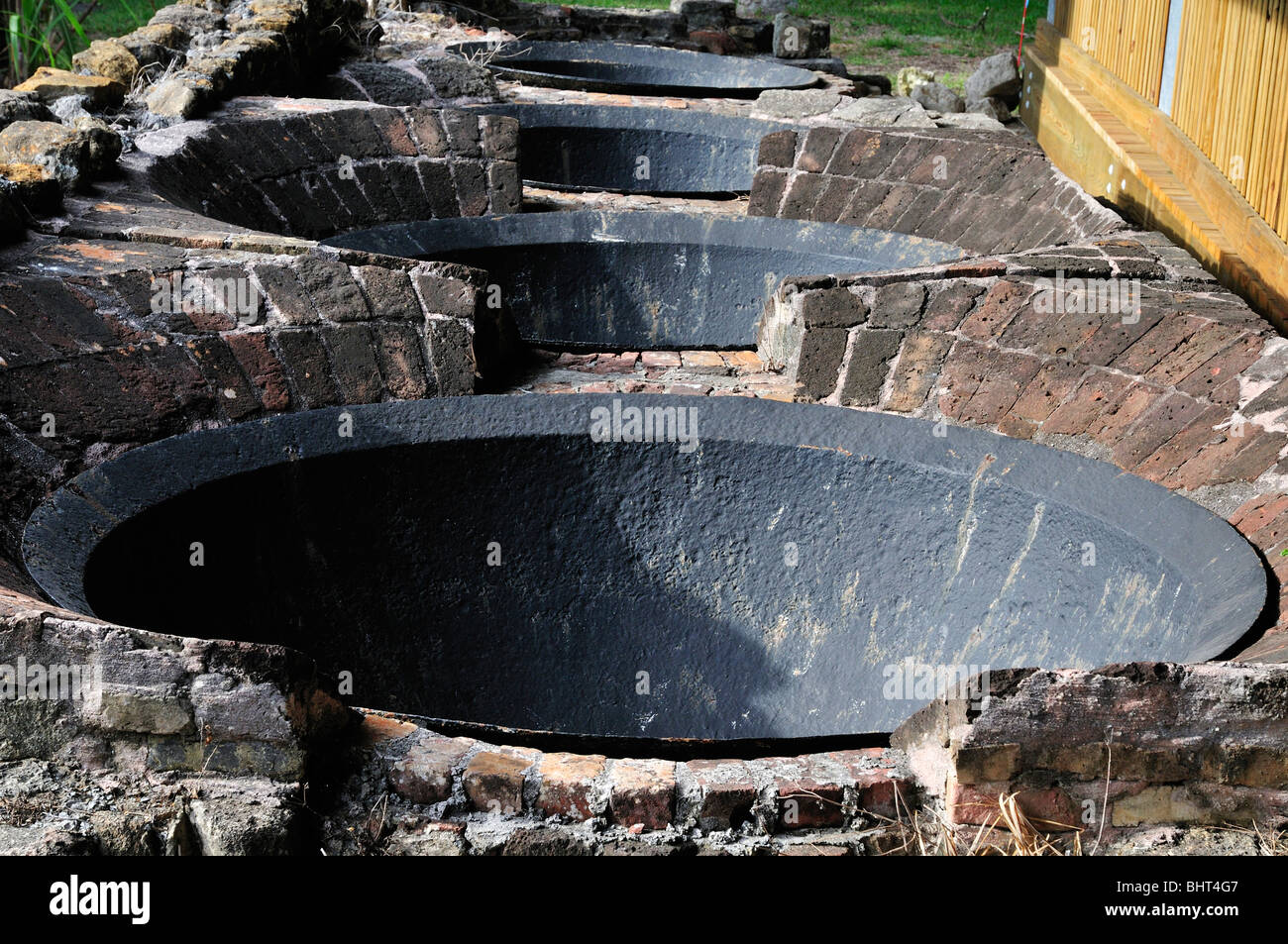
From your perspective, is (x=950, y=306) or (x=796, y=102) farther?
(x=796, y=102)

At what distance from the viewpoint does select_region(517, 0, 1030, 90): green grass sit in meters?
13.7

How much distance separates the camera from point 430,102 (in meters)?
7.80

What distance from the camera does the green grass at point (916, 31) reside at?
13742 mm

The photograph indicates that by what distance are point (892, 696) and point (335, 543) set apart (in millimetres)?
1269

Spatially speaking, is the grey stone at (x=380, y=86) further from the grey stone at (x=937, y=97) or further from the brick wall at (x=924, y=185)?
the grey stone at (x=937, y=97)

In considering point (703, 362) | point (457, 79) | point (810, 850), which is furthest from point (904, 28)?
point (810, 850)

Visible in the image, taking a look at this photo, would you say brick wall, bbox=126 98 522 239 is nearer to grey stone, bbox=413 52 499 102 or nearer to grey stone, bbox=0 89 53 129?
grey stone, bbox=0 89 53 129

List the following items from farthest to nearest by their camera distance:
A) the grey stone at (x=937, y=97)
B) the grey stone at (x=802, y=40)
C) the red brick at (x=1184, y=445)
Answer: the grey stone at (x=937, y=97) < the grey stone at (x=802, y=40) < the red brick at (x=1184, y=445)

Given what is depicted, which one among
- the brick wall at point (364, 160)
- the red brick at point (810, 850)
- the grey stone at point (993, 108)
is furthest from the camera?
the grey stone at point (993, 108)

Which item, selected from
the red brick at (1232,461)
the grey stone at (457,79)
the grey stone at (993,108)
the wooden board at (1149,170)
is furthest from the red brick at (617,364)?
the grey stone at (993,108)

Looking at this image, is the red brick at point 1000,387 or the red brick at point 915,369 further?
the red brick at point 915,369

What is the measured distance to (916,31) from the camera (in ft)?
50.6

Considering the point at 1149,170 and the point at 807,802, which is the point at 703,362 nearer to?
the point at 807,802

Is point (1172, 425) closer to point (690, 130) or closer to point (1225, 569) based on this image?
point (1225, 569)
